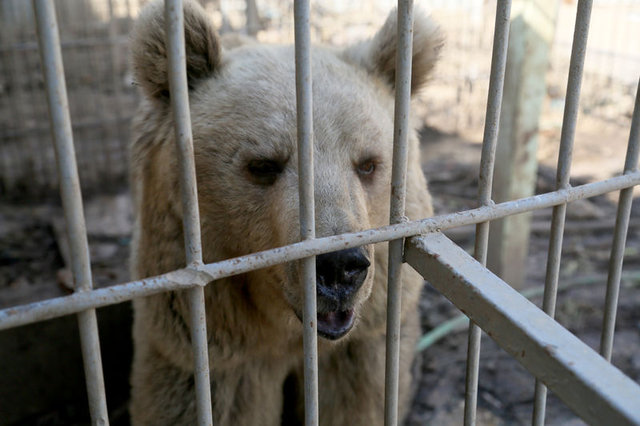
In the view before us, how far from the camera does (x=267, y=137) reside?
218 centimetres

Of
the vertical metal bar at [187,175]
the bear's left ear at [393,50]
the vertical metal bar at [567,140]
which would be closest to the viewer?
the vertical metal bar at [187,175]

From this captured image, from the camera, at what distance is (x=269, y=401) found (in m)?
2.85

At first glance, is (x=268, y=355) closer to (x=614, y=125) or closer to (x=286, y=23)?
(x=286, y=23)

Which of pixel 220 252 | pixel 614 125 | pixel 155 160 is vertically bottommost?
pixel 614 125

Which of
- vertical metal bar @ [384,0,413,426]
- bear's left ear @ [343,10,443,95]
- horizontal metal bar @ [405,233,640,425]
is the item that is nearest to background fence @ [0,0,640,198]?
bear's left ear @ [343,10,443,95]

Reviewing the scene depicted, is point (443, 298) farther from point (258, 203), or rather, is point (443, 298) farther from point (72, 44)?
point (72, 44)

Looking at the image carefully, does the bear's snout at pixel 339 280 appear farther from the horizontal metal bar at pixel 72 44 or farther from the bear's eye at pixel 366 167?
the horizontal metal bar at pixel 72 44

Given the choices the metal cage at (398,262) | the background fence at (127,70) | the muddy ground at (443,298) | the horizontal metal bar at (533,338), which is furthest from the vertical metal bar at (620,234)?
the background fence at (127,70)

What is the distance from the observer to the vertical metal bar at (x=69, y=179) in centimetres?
108

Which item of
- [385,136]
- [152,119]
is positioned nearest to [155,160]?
[152,119]

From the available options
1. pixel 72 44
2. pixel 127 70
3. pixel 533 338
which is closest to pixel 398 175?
pixel 533 338

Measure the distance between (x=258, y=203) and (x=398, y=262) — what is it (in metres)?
0.79

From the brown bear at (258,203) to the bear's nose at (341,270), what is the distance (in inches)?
3.9

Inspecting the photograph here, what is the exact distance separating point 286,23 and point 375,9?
1.69 meters
